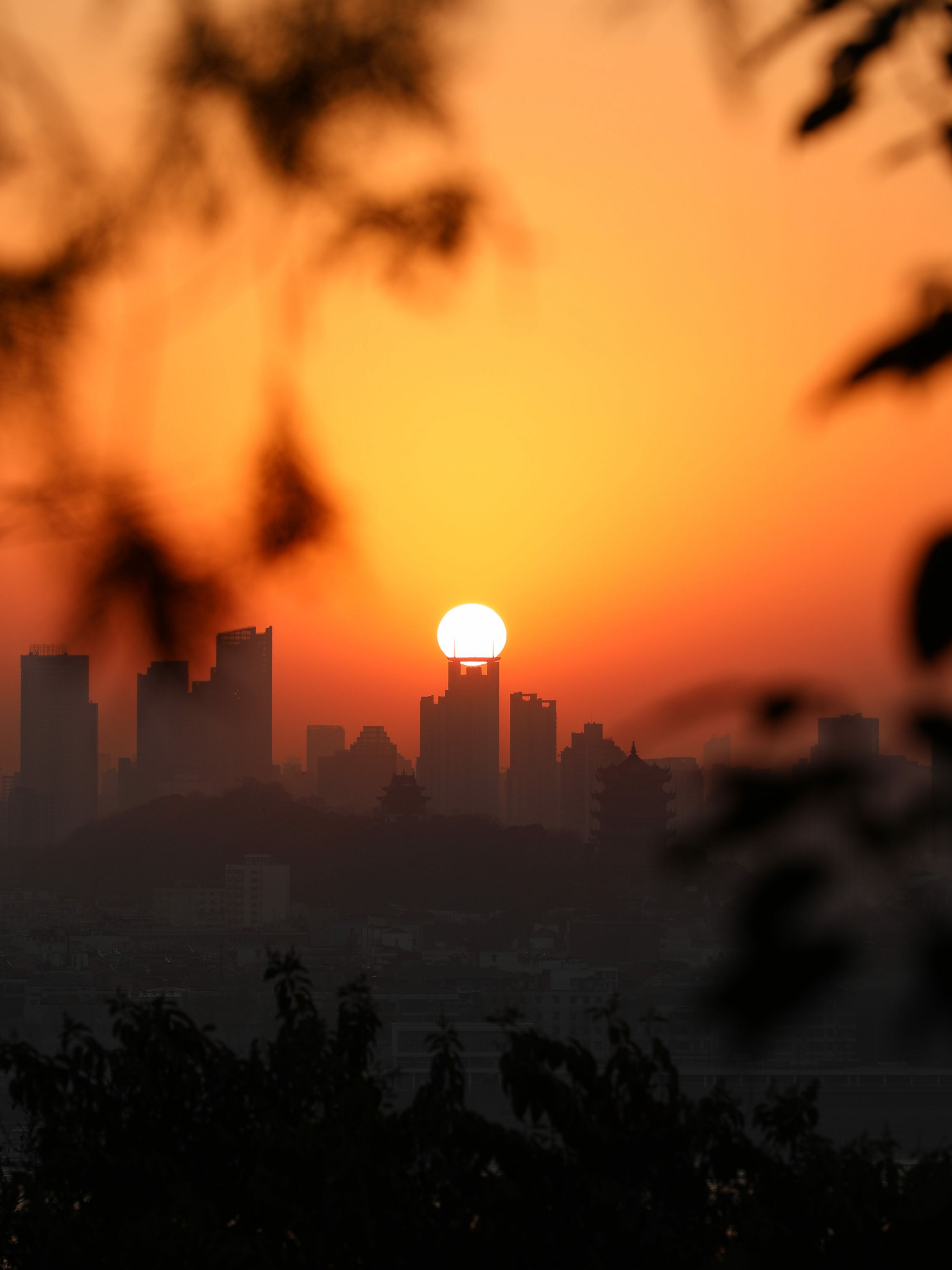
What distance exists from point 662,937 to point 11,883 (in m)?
20.9

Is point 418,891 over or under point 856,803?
over

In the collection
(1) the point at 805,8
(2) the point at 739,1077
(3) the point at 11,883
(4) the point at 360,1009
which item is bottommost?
(2) the point at 739,1077

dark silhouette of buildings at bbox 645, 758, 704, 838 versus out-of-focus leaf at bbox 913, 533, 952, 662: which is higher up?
out-of-focus leaf at bbox 913, 533, 952, 662

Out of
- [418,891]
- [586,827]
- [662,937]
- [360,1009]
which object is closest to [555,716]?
[586,827]

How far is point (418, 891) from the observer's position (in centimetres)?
3850

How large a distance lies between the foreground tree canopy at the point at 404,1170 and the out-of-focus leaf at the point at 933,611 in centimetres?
253

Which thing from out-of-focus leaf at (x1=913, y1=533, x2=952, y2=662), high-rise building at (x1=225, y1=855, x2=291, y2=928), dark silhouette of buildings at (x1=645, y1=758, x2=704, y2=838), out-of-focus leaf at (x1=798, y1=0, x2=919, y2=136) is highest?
high-rise building at (x1=225, y1=855, x2=291, y2=928)

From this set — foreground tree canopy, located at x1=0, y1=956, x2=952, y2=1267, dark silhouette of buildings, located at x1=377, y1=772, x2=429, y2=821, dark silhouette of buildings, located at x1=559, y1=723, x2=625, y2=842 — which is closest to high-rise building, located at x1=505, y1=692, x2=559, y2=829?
dark silhouette of buildings, located at x1=559, y1=723, x2=625, y2=842

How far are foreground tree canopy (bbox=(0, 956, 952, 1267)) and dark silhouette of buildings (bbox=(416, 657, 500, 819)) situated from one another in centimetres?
4655

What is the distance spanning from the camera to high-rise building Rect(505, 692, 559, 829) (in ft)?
156

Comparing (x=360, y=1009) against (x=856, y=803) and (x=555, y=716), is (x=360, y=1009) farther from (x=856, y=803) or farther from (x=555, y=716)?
(x=555, y=716)

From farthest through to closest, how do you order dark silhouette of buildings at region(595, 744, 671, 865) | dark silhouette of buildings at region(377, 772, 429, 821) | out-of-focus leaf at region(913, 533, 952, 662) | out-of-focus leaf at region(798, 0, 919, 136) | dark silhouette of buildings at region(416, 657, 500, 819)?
dark silhouette of buildings at region(416, 657, 500, 819), dark silhouette of buildings at region(377, 772, 429, 821), dark silhouette of buildings at region(595, 744, 671, 865), out-of-focus leaf at region(798, 0, 919, 136), out-of-focus leaf at region(913, 533, 952, 662)

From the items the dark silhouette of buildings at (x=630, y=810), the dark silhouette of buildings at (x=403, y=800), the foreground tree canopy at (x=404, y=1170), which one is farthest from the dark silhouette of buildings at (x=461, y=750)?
the foreground tree canopy at (x=404, y=1170)

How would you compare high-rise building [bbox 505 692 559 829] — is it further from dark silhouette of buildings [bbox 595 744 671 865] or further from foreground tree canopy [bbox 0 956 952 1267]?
foreground tree canopy [bbox 0 956 952 1267]
